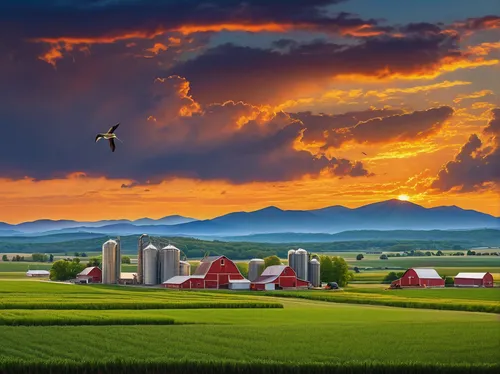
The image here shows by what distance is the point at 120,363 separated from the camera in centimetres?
3222

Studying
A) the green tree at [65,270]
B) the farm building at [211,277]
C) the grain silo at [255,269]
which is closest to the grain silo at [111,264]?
the farm building at [211,277]

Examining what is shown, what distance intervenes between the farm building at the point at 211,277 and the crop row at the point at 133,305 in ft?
96.8

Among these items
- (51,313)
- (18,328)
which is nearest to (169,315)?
(51,313)

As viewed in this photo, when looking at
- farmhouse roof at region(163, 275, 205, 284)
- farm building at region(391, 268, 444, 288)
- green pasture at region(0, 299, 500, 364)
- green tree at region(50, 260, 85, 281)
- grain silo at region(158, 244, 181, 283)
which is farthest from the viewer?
green tree at region(50, 260, 85, 281)

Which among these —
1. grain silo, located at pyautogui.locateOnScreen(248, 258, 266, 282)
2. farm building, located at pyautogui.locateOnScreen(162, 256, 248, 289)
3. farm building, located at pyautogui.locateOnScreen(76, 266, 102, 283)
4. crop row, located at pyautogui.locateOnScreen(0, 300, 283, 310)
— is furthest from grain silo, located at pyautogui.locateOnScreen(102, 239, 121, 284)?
crop row, located at pyautogui.locateOnScreen(0, 300, 283, 310)

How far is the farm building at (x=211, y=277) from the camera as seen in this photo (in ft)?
299

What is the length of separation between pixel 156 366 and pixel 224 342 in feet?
19.3

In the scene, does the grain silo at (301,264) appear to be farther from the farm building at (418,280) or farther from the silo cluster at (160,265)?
the silo cluster at (160,265)

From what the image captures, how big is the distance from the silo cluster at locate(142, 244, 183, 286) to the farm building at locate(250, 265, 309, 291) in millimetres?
9013

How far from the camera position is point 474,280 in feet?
308

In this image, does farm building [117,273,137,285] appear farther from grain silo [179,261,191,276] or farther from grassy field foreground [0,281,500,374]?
grassy field foreground [0,281,500,374]

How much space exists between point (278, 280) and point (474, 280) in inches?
776

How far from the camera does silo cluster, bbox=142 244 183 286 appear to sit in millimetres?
98000

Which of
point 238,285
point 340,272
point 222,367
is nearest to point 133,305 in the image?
point 222,367
